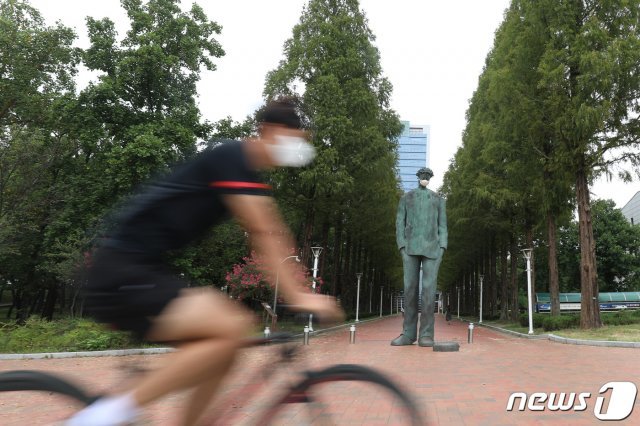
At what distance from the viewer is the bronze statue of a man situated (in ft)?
42.7

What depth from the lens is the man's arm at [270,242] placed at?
2111mm

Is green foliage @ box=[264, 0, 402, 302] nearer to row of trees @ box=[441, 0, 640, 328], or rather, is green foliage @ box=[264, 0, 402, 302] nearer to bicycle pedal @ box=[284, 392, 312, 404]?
row of trees @ box=[441, 0, 640, 328]

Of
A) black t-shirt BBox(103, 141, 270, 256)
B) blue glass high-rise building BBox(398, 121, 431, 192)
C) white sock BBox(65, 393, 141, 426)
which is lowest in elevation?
white sock BBox(65, 393, 141, 426)

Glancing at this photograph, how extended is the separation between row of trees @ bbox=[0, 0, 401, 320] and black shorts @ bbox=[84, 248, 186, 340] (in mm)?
18244

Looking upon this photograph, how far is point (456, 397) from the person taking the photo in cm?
584

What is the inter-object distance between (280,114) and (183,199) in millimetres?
616

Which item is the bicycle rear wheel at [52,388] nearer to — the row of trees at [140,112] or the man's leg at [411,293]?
the man's leg at [411,293]

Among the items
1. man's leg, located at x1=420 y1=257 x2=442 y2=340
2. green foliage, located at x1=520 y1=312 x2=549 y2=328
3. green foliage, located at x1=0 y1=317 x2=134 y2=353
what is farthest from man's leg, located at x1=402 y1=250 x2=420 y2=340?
green foliage, located at x1=520 y1=312 x2=549 y2=328

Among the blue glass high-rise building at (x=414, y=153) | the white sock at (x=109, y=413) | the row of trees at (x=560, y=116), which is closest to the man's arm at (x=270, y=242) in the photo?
the white sock at (x=109, y=413)

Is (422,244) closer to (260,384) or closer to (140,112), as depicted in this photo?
(260,384)

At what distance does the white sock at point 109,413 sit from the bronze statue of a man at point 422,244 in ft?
37.9

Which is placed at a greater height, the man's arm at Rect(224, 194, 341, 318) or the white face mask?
the white face mask

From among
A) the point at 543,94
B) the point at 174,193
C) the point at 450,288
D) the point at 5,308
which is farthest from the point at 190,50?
the point at 450,288

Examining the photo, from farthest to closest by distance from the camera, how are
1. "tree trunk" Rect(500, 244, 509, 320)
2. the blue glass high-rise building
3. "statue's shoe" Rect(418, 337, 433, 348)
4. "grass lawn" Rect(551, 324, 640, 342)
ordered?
the blue glass high-rise building < "tree trunk" Rect(500, 244, 509, 320) < "grass lawn" Rect(551, 324, 640, 342) < "statue's shoe" Rect(418, 337, 433, 348)
